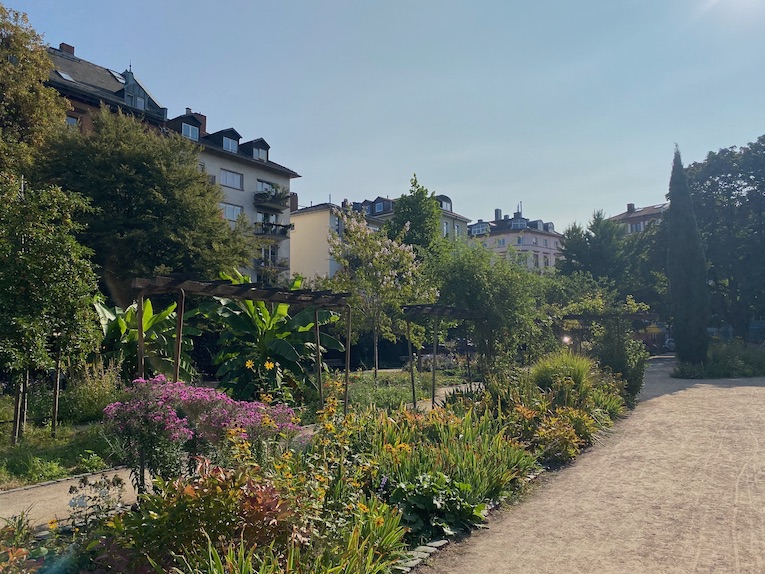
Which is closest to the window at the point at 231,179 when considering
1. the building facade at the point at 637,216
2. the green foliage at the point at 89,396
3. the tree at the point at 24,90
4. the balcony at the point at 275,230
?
the balcony at the point at 275,230

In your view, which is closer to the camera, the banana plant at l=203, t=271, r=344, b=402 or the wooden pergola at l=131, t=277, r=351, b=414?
the wooden pergola at l=131, t=277, r=351, b=414

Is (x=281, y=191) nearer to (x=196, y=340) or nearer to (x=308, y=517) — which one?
(x=196, y=340)

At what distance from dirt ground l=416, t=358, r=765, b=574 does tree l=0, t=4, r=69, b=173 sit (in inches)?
723

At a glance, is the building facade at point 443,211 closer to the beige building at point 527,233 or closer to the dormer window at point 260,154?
the beige building at point 527,233

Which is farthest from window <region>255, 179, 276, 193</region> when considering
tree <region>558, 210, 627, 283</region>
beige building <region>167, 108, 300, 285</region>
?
tree <region>558, 210, 627, 283</region>

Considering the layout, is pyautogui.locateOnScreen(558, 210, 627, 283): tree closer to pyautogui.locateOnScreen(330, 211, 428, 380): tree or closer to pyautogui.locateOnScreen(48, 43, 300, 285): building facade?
pyautogui.locateOnScreen(48, 43, 300, 285): building facade

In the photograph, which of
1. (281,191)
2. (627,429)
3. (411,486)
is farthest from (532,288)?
(281,191)

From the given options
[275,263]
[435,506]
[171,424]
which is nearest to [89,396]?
[171,424]

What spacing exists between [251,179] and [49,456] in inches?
1249

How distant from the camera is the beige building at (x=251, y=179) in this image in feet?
113

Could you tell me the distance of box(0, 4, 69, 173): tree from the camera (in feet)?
58.8

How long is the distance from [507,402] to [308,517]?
6.31 meters

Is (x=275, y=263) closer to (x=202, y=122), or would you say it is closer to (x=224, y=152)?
(x=224, y=152)

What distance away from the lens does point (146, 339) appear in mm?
11375
